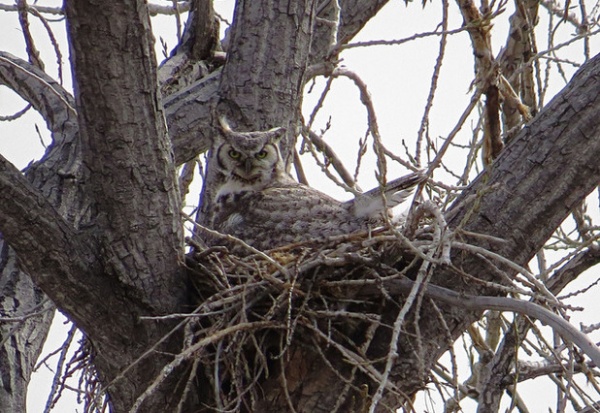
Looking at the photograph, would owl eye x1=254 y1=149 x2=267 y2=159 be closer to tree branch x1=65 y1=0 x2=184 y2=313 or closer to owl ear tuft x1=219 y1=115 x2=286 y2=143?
owl ear tuft x1=219 y1=115 x2=286 y2=143

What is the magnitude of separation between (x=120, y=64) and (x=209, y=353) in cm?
103

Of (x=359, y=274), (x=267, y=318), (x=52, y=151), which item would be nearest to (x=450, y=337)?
(x=359, y=274)

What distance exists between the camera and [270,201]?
4070mm

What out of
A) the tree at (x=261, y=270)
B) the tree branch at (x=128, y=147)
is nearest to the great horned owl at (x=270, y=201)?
the tree at (x=261, y=270)

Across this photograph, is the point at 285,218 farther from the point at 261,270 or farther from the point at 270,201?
the point at 261,270

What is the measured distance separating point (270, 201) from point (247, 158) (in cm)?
46

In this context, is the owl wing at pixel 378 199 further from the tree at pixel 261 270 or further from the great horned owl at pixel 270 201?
the tree at pixel 261 270

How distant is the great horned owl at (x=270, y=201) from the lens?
3572 millimetres

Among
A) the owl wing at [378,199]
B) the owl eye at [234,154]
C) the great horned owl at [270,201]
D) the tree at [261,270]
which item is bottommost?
the tree at [261,270]

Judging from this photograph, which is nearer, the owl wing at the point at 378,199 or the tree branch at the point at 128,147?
the tree branch at the point at 128,147

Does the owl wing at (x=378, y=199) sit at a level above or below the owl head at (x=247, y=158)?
below

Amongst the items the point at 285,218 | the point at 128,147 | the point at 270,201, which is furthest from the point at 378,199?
the point at 128,147

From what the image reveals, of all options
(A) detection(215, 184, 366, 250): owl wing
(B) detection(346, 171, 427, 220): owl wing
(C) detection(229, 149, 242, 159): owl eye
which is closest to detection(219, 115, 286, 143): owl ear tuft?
(C) detection(229, 149, 242, 159): owl eye

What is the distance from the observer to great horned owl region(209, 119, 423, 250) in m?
3.57
